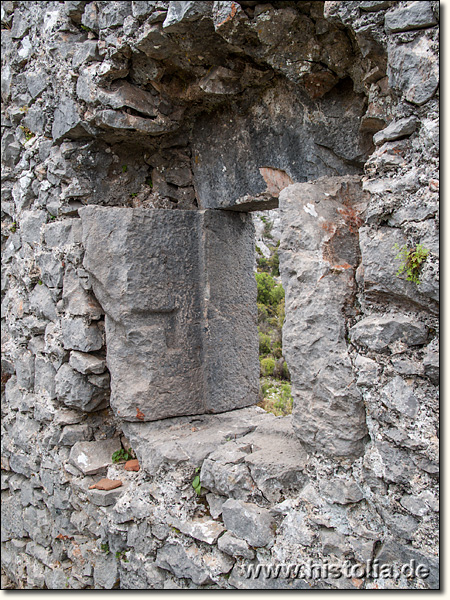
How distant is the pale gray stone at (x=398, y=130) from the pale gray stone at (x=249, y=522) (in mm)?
1460

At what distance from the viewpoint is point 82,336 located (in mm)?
2850

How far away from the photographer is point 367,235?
168cm

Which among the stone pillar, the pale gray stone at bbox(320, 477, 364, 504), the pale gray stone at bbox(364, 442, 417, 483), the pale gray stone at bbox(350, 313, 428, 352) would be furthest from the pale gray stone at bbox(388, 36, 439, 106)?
the stone pillar

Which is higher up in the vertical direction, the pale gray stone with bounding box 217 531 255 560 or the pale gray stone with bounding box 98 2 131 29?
the pale gray stone with bounding box 98 2 131 29

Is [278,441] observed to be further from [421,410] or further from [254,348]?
[421,410]

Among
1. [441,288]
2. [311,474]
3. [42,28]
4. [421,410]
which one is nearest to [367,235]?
[441,288]

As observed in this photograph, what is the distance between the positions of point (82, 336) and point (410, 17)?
2143 mm

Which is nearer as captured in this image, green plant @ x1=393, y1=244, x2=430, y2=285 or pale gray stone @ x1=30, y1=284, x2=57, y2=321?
green plant @ x1=393, y1=244, x2=430, y2=285

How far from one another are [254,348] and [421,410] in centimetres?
140

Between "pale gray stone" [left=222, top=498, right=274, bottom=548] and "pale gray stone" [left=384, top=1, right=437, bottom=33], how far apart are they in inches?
69.7

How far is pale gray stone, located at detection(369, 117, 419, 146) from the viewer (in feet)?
5.11

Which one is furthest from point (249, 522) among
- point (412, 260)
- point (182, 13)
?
point (182, 13)

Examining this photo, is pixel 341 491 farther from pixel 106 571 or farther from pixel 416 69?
pixel 106 571

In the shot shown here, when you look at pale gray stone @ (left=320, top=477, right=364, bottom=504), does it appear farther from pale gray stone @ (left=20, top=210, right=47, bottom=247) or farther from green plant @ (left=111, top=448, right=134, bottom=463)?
pale gray stone @ (left=20, top=210, right=47, bottom=247)
